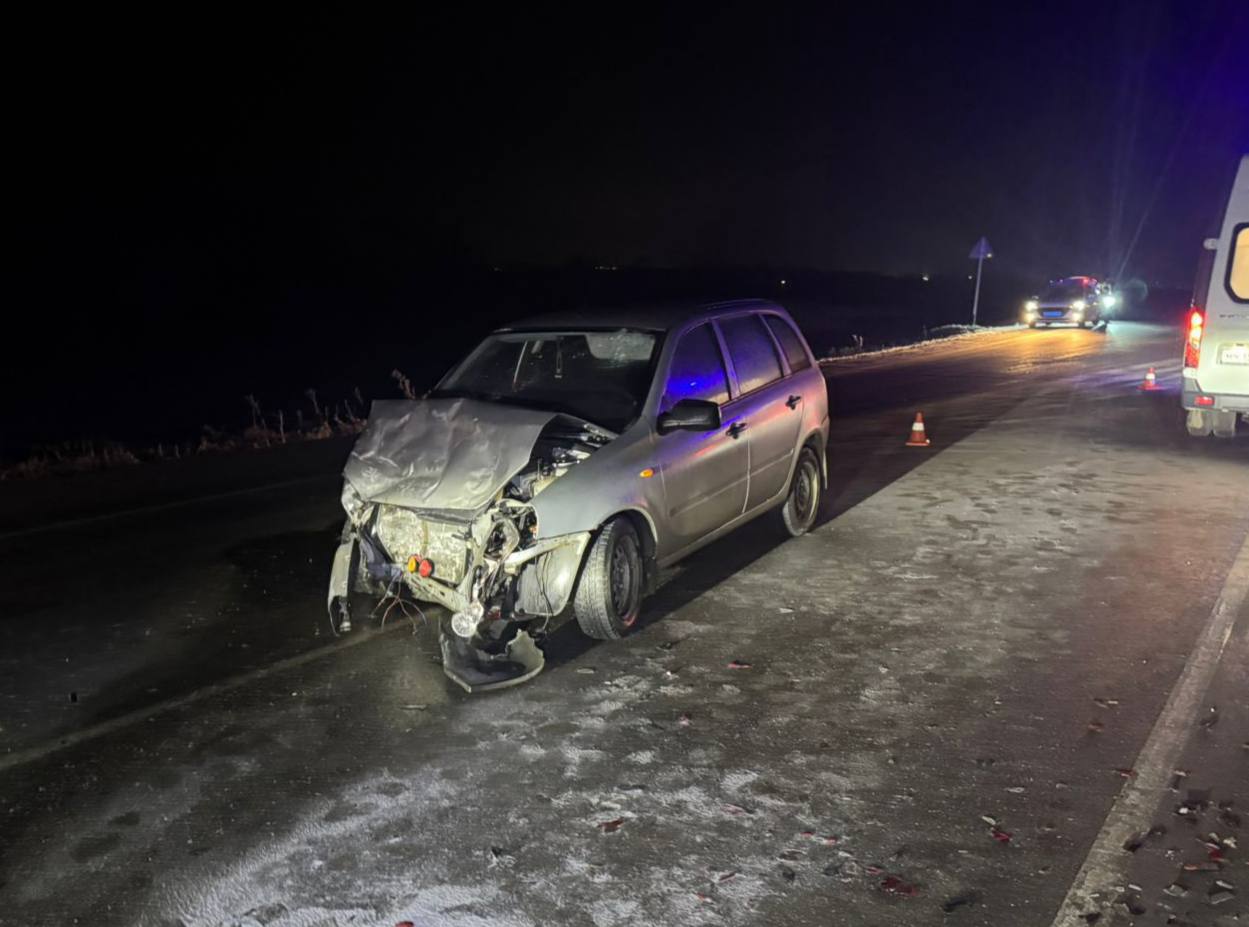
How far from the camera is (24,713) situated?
4.93 metres

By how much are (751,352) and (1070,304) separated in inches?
1231

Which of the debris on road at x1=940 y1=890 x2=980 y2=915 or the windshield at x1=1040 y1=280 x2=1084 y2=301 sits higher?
the windshield at x1=1040 y1=280 x2=1084 y2=301

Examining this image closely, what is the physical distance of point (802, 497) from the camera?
8117mm

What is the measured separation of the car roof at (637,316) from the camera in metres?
6.70

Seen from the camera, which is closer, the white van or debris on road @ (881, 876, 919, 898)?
debris on road @ (881, 876, 919, 898)

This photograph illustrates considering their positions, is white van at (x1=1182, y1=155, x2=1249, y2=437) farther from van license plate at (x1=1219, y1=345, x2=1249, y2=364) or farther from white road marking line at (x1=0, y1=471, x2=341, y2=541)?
white road marking line at (x1=0, y1=471, x2=341, y2=541)

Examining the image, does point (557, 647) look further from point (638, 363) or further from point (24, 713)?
point (24, 713)

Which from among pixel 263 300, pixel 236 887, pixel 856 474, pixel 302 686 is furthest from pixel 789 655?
pixel 263 300

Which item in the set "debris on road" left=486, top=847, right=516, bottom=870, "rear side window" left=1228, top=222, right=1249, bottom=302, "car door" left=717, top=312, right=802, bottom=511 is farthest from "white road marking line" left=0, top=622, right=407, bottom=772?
"rear side window" left=1228, top=222, right=1249, bottom=302

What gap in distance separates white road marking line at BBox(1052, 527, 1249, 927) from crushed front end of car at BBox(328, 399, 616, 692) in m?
2.69

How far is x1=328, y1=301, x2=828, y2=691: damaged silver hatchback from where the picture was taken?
5.35 m

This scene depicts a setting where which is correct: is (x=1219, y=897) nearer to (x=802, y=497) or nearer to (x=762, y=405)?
(x=762, y=405)

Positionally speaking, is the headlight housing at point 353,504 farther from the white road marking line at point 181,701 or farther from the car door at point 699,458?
the car door at point 699,458

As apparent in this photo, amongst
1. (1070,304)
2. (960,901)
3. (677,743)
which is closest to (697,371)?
(677,743)
